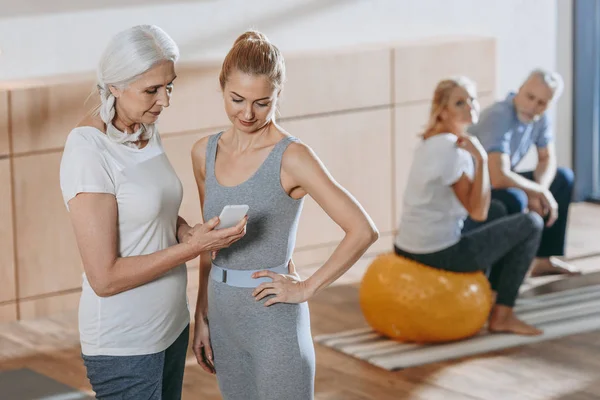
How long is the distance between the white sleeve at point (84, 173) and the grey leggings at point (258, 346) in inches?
14.4

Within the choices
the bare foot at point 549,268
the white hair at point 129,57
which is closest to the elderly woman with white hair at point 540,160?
the bare foot at point 549,268

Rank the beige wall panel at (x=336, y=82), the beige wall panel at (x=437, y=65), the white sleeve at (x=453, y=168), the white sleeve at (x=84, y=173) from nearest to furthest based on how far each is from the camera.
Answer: the white sleeve at (x=84, y=173) → the white sleeve at (x=453, y=168) → the beige wall panel at (x=336, y=82) → the beige wall panel at (x=437, y=65)

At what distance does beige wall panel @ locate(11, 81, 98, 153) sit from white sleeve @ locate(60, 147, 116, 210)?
9.41ft

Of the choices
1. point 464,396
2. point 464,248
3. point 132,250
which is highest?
point 132,250

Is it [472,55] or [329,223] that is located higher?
[472,55]

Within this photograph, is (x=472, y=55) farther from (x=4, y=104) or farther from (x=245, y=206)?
(x=245, y=206)

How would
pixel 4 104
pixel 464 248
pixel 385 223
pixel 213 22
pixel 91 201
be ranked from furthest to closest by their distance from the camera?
pixel 385 223 < pixel 213 22 < pixel 4 104 < pixel 464 248 < pixel 91 201

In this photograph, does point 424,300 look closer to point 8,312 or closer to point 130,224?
point 8,312

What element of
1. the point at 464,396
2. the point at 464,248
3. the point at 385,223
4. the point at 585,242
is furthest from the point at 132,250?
the point at 585,242

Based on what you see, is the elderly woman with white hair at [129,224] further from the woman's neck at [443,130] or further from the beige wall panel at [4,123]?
the beige wall panel at [4,123]

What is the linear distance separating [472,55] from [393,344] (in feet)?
8.18

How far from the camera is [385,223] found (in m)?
6.42

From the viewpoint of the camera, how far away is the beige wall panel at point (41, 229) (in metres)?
5.17

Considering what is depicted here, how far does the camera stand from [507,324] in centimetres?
485
